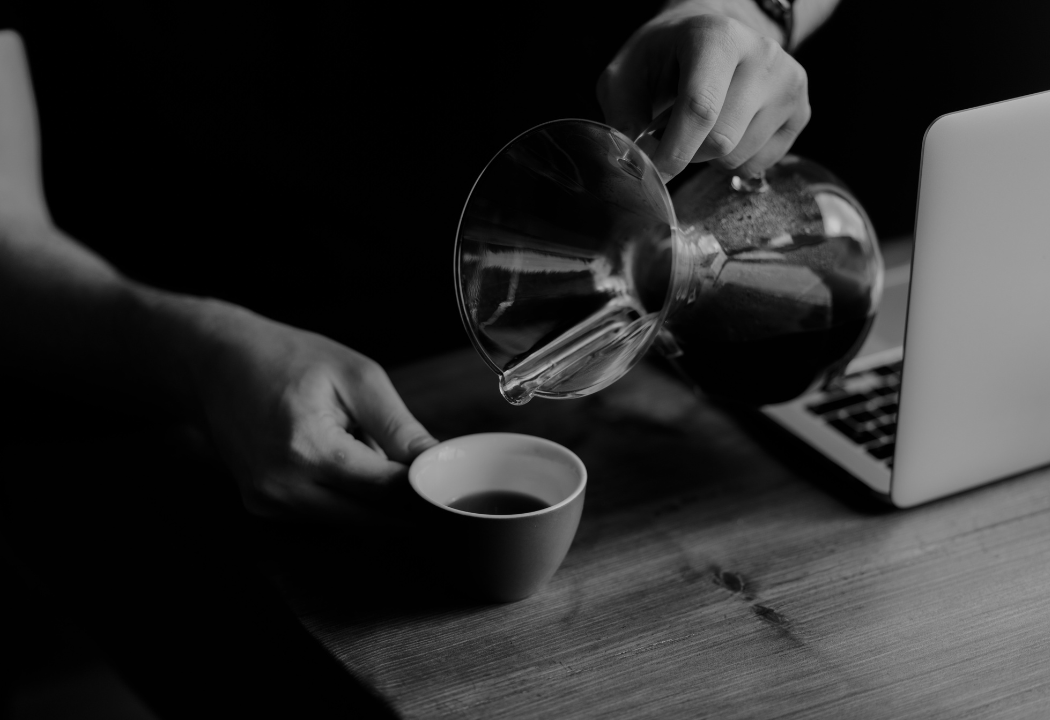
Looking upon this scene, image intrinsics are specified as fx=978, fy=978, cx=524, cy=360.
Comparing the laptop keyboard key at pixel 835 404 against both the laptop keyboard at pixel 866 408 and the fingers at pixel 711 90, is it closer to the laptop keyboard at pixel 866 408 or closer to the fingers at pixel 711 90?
the laptop keyboard at pixel 866 408

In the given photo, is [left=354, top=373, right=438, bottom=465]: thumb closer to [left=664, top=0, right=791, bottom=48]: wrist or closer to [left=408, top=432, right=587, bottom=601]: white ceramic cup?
[left=408, top=432, right=587, bottom=601]: white ceramic cup

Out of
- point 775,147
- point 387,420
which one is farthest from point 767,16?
point 387,420

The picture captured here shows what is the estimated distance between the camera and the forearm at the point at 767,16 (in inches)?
34.2

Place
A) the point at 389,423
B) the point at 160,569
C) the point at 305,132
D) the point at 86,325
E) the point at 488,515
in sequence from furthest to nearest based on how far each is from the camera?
the point at 305,132 < the point at 86,325 < the point at 160,569 < the point at 389,423 < the point at 488,515

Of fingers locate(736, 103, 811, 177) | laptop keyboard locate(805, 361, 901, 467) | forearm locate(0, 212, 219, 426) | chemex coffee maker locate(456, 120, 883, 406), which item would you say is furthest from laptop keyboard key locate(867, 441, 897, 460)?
forearm locate(0, 212, 219, 426)

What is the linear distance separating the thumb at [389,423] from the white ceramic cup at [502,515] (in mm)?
28

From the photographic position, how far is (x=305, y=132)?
4.17 feet

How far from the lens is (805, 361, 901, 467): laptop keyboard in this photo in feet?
2.72

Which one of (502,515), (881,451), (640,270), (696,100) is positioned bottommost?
(881,451)

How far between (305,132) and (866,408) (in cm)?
79

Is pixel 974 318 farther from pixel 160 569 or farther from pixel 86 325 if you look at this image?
pixel 86 325

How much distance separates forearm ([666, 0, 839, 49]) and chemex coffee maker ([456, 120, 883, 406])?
20 centimetres

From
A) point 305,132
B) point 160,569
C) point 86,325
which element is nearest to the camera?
point 160,569

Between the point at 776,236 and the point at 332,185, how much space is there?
0.74 metres
